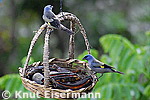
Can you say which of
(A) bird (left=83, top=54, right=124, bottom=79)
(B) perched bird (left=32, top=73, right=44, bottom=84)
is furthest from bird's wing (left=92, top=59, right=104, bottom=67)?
(B) perched bird (left=32, top=73, right=44, bottom=84)

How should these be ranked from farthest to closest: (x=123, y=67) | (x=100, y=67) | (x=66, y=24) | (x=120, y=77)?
(x=66, y=24) → (x=120, y=77) → (x=123, y=67) → (x=100, y=67)

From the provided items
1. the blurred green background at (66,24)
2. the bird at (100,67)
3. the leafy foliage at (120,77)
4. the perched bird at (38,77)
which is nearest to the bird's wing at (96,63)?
the bird at (100,67)

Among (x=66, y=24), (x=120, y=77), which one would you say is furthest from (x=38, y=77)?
(x=66, y=24)

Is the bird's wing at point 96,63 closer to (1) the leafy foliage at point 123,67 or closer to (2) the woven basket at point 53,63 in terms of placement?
(2) the woven basket at point 53,63

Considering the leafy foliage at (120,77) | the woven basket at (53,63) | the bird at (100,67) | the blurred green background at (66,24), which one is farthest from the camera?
the blurred green background at (66,24)

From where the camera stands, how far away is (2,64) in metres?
3.68

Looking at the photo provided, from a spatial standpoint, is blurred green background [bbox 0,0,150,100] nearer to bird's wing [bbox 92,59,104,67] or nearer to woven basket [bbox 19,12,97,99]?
woven basket [bbox 19,12,97,99]

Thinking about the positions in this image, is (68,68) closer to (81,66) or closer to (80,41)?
(81,66)

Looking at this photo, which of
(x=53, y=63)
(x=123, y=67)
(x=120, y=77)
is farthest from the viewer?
(x=120, y=77)

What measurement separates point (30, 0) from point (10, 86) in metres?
1.92

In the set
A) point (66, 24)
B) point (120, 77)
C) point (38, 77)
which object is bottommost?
point (120, 77)

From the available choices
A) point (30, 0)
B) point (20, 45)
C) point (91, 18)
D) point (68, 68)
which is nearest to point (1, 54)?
point (20, 45)

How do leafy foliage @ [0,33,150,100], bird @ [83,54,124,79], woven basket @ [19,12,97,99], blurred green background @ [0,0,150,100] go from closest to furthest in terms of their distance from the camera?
woven basket @ [19,12,97,99], bird @ [83,54,124,79], leafy foliage @ [0,33,150,100], blurred green background @ [0,0,150,100]

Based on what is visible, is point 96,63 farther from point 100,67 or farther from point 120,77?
point 120,77
